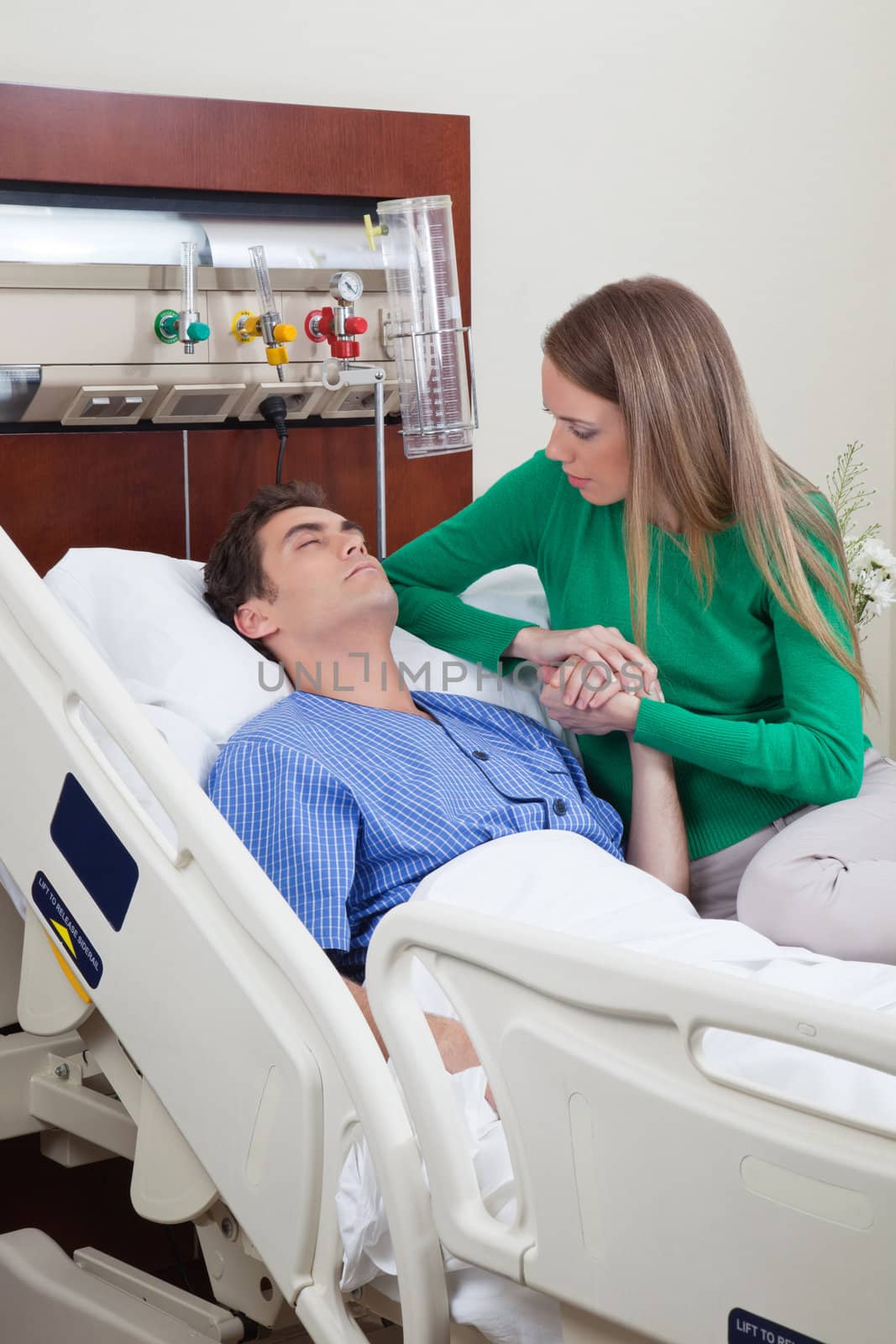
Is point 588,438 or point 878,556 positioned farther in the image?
point 878,556

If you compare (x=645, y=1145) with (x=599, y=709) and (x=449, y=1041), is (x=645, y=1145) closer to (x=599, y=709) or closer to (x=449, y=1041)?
(x=449, y=1041)

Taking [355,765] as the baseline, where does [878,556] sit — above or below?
above

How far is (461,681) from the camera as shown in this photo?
2.22 meters

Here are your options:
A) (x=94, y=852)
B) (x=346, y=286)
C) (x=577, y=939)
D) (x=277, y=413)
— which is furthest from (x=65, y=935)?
(x=346, y=286)

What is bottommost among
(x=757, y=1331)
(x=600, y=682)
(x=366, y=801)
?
(x=757, y=1331)

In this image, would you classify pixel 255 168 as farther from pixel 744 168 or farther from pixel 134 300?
pixel 744 168

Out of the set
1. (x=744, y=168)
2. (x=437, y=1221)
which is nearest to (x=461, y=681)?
(x=437, y=1221)

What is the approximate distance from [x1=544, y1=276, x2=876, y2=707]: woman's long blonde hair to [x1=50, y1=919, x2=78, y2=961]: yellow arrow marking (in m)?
0.98

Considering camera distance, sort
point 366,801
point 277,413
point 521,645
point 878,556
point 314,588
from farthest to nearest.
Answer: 1. point 878,556
2. point 277,413
3. point 521,645
4. point 314,588
5. point 366,801

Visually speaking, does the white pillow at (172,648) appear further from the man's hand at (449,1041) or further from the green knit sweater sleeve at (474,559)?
the man's hand at (449,1041)

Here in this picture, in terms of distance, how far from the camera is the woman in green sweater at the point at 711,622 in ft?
6.21

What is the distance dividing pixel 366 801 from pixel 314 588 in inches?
17.4

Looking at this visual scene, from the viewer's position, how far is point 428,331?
251cm

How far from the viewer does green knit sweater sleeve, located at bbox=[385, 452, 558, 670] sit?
2.20 metres
